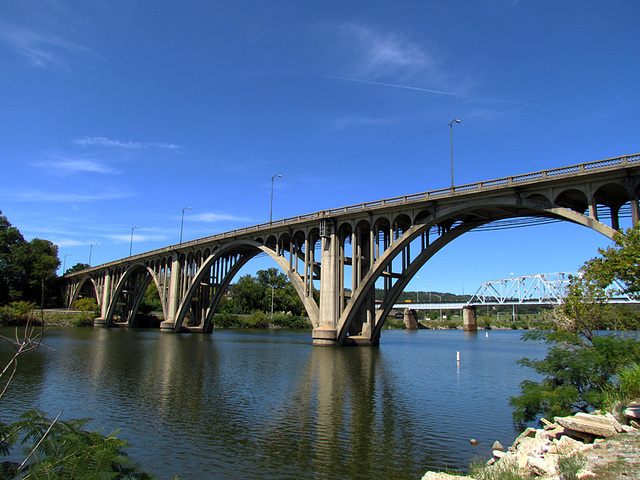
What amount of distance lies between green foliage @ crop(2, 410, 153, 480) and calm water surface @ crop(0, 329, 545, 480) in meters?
3.89

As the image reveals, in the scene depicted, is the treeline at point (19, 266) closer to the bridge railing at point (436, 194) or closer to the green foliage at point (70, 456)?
the bridge railing at point (436, 194)

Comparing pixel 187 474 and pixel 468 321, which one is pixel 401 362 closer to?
pixel 187 474

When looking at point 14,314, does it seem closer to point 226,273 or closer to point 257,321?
point 226,273

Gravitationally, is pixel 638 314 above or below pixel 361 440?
above

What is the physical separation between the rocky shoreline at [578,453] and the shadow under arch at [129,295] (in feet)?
320

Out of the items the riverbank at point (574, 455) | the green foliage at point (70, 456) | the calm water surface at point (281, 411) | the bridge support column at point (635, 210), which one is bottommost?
the calm water surface at point (281, 411)

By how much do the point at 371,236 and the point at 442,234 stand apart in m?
7.06

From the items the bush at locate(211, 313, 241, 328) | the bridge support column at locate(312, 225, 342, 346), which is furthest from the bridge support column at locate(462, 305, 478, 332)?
the bridge support column at locate(312, 225, 342, 346)

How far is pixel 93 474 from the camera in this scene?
666cm

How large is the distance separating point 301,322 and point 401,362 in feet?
299

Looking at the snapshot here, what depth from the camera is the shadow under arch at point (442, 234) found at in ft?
116

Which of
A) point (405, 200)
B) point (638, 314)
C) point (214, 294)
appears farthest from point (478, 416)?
point (214, 294)

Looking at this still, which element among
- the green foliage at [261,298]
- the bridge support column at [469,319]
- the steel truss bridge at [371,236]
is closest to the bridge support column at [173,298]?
the steel truss bridge at [371,236]

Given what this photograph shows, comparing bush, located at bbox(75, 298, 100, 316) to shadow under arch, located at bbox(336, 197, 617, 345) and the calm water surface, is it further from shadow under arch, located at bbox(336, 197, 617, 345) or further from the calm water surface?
the calm water surface
